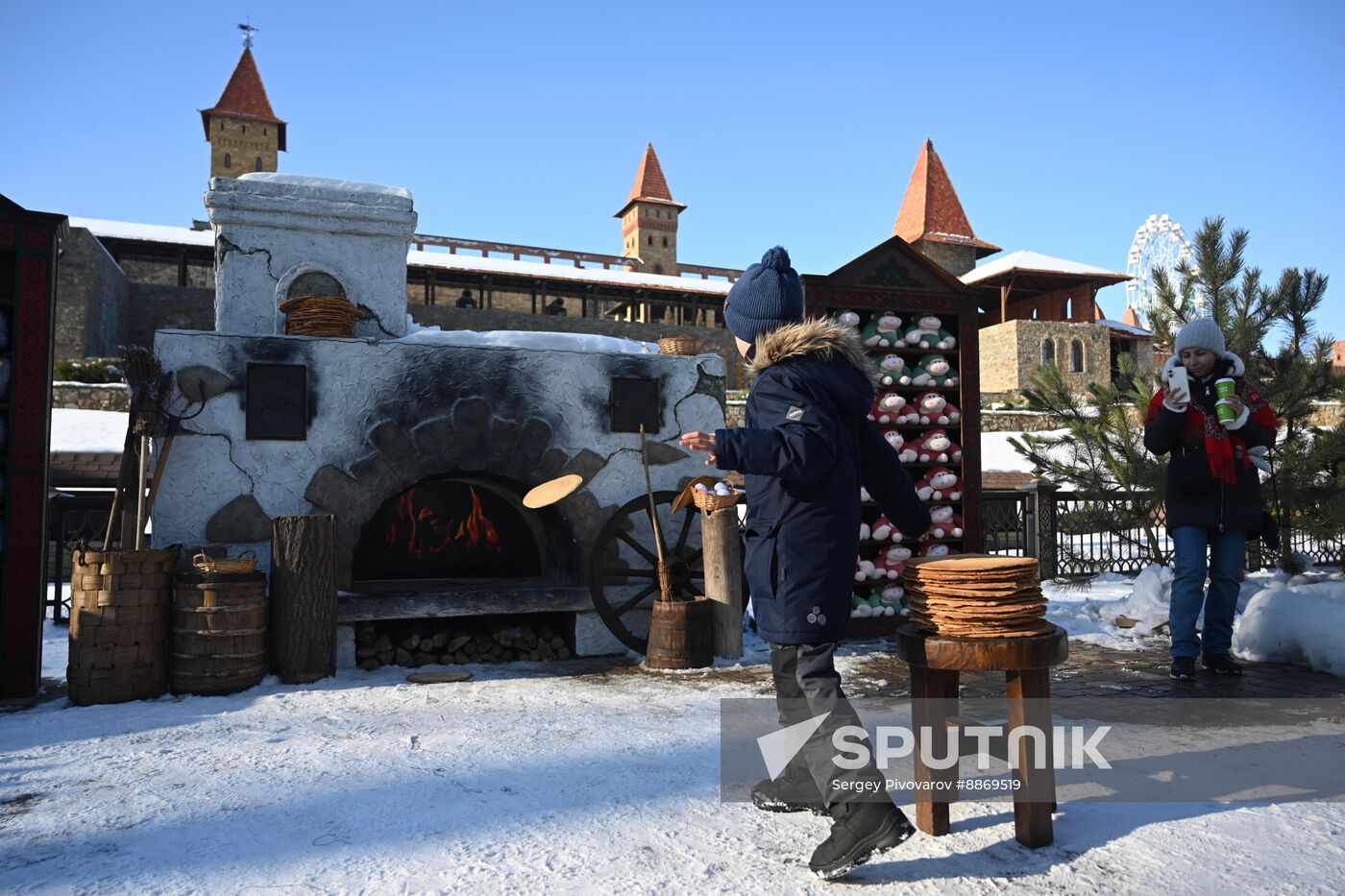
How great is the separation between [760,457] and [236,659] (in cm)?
330

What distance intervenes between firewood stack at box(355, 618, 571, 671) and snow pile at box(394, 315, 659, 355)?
5.63ft

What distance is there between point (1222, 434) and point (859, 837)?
3.37 m

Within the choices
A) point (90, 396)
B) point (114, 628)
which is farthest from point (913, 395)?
point (90, 396)

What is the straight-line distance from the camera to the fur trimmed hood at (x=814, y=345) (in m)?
2.60

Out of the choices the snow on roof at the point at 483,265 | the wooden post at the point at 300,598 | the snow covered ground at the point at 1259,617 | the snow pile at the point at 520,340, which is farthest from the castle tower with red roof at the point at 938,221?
the wooden post at the point at 300,598

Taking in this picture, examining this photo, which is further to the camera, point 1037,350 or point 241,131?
point 241,131

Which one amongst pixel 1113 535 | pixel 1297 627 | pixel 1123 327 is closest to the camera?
pixel 1297 627

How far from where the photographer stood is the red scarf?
A: 4.45 m

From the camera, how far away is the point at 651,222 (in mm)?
52500

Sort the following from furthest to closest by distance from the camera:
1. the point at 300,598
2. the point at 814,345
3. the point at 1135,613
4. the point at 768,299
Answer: the point at 1135,613
the point at 300,598
the point at 768,299
the point at 814,345

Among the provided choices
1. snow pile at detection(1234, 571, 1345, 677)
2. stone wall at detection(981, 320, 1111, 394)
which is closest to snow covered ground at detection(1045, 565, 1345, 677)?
snow pile at detection(1234, 571, 1345, 677)

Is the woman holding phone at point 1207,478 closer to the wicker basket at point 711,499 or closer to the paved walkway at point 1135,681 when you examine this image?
the paved walkway at point 1135,681

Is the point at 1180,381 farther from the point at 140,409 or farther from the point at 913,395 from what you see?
the point at 140,409

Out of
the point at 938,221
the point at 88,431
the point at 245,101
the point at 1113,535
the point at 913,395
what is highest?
the point at 245,101
